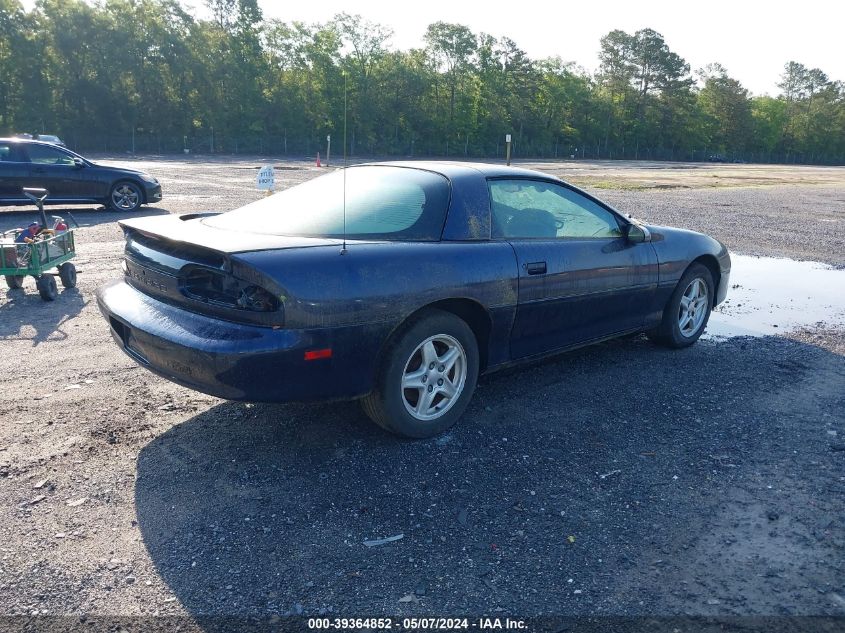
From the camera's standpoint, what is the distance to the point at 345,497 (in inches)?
128

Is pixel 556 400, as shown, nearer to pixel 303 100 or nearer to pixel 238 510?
pixel 238 510

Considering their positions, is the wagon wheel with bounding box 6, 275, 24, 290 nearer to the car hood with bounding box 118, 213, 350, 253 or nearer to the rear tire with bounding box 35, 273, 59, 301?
the rear tire with bounding box 35, 273, 59, 301

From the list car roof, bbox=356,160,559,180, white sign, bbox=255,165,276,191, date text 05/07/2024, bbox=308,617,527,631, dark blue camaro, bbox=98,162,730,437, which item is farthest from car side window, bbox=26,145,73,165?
date text 05/07/2024, bbox=308,617,527,631

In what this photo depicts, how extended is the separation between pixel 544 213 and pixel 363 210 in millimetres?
1294

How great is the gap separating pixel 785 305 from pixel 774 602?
5.68 metres

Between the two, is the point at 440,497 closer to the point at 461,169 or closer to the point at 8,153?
the point at 461,169

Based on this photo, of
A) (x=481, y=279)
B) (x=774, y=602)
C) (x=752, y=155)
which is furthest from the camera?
(x=752, y=155)

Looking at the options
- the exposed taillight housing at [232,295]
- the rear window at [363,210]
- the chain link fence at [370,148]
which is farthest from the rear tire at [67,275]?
the chain link fence at [370,148]

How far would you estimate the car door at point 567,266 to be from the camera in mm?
4289

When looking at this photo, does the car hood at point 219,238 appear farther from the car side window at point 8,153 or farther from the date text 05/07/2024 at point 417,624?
the car side window at point 8,153

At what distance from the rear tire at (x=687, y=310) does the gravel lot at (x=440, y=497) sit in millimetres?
380

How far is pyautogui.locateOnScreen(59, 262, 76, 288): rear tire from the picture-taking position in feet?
23.3

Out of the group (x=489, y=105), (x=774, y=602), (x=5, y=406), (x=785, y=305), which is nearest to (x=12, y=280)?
(x=5, y=406)

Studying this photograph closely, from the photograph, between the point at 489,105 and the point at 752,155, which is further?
the point at 752,155
